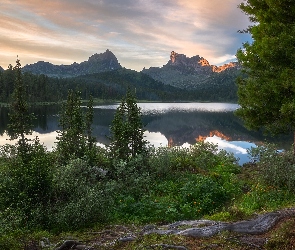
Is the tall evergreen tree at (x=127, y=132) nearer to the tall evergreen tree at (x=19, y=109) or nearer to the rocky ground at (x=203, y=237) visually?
the tall evergreen tree at (x=19, y=109)

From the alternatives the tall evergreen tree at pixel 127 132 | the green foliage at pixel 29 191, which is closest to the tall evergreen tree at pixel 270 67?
the tall evergreen tree at pixel 127 132

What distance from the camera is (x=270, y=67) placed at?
15.9m

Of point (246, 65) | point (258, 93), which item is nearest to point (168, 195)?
point (258, 93)

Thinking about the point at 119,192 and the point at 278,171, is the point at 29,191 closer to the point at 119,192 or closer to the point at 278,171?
the point at 119,192

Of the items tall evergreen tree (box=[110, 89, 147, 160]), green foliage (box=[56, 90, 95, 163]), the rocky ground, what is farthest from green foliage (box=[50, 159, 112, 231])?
green foliage (box=[56, 90, 95, 163])

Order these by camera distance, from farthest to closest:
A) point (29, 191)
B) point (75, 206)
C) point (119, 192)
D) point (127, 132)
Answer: point (127, 132) < point (119, 192) < point (29, 191) < point (75, 206)

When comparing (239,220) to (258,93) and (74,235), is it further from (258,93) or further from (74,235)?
(258,93)

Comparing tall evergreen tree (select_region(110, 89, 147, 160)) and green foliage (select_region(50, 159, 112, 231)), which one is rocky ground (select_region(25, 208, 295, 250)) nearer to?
green foliage (select_region(50, 159, 112, 231))

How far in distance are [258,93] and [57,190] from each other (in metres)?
12.2

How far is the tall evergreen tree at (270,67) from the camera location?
13.5 metres

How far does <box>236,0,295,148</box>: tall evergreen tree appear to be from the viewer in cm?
1348

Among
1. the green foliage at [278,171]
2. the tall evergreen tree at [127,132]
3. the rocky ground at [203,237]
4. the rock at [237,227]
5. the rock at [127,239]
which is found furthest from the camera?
the tall evergreen tree at [127,132]

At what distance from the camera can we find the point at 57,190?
13.9 m

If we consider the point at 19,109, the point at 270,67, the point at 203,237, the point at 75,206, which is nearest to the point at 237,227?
the point at 203,237
